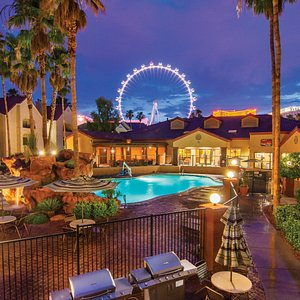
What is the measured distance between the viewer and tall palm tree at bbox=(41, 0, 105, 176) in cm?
1240

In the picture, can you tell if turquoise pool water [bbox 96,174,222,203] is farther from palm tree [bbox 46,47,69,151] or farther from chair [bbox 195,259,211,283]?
chair [bbox 195,259,211,283]

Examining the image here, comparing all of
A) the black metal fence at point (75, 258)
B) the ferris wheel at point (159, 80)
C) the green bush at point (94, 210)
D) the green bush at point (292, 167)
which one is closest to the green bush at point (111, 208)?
the green bush at point (94, 210)

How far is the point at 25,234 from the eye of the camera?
9367 mm

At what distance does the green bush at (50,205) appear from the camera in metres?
11.4

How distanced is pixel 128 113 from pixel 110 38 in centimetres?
9169

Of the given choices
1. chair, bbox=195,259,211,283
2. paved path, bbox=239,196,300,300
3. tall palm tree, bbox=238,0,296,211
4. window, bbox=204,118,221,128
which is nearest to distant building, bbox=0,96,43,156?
window, bbox=204,118,221,128

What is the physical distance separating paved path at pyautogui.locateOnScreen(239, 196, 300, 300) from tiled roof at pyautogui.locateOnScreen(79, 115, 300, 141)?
72.9ft

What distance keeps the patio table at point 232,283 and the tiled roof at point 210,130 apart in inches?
1063

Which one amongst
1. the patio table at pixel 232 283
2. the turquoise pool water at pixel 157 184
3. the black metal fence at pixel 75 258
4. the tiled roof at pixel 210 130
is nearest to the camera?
the patio table at pixel 232 283

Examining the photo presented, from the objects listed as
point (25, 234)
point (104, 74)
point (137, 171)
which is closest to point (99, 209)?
point (25, 234)

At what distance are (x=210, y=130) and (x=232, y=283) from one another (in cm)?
3120

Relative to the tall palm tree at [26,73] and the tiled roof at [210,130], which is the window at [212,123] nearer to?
the tiled roof at [210,130]

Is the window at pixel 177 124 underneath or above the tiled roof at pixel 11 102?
underneath

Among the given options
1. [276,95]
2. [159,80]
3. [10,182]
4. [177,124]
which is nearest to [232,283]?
[10,182]
